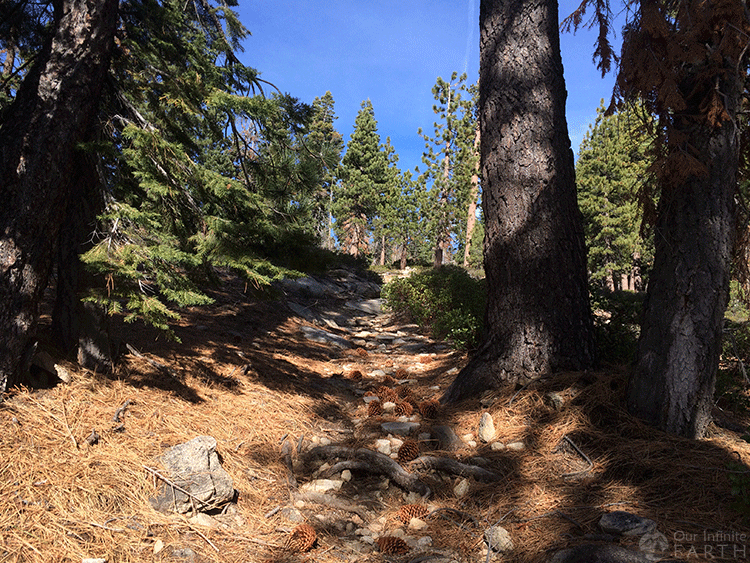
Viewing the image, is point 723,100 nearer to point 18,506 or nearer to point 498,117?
point 498,117

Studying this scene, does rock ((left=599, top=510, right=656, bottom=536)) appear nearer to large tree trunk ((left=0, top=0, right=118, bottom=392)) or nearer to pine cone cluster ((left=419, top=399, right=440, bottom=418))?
pine cone cluster ((left=419, top=399, right=440, bottom=418))

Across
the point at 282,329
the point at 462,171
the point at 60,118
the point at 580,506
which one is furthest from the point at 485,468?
the point at 462,171

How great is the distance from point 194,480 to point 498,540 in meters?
1.75

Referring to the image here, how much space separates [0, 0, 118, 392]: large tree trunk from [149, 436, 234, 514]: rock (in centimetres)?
124

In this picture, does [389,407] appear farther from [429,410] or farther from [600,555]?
[600,555]

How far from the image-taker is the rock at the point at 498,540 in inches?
88.2

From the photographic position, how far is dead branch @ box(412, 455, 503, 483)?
9.66 ft

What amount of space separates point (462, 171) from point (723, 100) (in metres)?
23.4

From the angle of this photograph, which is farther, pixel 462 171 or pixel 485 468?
pixel 462 171

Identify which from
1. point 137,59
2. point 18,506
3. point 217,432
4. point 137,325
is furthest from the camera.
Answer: point 137,325

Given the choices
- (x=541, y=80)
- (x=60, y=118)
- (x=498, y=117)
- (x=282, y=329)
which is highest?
(x=541, y=80)

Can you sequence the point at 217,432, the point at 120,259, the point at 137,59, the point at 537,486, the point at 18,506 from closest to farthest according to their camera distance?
the point at 18,506
the point at 537,486
the point at 120,259
the point at 217,432
the point at 137,59

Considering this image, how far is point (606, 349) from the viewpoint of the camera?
4.41 m

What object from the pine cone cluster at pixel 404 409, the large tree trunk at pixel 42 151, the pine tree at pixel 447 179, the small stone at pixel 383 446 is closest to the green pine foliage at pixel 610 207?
the pine tree at pixel 447 179
